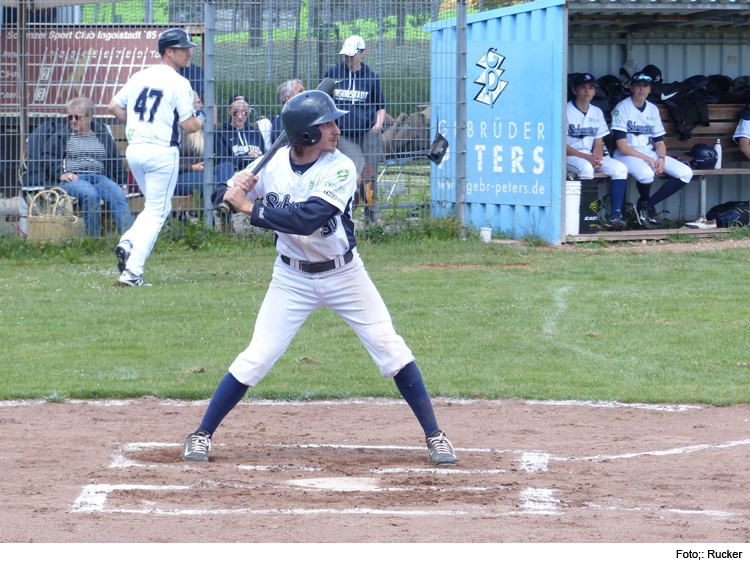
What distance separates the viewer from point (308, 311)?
17.4 ft

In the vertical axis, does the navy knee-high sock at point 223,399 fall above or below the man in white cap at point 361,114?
below

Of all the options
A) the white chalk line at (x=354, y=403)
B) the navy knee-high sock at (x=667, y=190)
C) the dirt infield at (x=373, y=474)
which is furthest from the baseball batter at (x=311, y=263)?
the navy knee-high sock at (x=667, y=190)

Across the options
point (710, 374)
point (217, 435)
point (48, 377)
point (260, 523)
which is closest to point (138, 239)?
point (48, 377)

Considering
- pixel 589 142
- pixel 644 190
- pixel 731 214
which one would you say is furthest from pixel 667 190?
pixel 589 142

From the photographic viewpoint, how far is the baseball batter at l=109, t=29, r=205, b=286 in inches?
397

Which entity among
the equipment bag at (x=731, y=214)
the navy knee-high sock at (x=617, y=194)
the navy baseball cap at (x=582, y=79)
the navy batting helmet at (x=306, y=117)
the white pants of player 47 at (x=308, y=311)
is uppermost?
the navy baseball cap at (x=582, y=79)

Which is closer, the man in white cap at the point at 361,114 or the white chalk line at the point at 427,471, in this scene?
the white chalk line at the point at 427,471

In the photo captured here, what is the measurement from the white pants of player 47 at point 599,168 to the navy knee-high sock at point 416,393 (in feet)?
28.3

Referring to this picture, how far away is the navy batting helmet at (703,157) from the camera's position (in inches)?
594

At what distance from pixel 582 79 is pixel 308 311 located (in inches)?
368

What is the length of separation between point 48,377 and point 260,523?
3308mm

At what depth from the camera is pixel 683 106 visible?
1507 centimetres

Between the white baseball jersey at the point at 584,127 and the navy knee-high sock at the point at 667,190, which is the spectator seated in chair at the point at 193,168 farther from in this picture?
the navy knee-high sock at the point at 667,190

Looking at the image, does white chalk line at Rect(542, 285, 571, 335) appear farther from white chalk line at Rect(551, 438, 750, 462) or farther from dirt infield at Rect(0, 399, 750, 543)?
white chalk line at Rect(551, 438, 750, 462)
